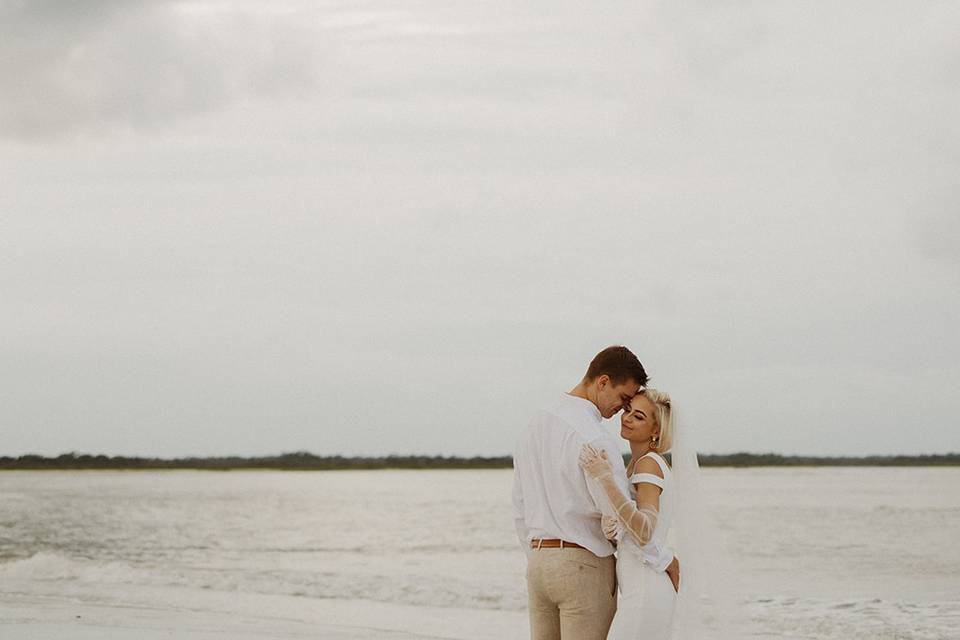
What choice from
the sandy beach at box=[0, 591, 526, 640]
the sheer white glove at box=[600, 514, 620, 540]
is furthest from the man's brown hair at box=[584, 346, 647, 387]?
the sandy beach at box=[0, 591, 526, 640]

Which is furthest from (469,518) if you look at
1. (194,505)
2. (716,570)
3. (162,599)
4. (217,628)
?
(716,570)

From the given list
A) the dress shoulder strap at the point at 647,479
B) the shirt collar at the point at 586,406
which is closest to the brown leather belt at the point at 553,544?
the dress shoulder strap at the point at 647,479

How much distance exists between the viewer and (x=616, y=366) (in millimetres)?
3809

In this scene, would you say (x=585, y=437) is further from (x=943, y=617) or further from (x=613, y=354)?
(x=943, y=617)

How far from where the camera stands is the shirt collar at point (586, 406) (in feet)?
12.6

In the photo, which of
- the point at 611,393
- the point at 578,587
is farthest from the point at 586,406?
the point at 578,587

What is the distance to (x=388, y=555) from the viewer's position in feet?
84.4

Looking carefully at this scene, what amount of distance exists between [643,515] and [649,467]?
258 mm

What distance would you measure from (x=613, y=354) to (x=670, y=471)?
58 cm

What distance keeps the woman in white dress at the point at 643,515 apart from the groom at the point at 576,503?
0.05 metres

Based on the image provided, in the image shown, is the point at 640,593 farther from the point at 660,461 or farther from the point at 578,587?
the point at 660,461

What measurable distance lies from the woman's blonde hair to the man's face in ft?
0.57

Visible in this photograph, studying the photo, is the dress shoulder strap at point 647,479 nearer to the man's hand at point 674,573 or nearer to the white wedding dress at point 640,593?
the white wedding dress at point 640,593

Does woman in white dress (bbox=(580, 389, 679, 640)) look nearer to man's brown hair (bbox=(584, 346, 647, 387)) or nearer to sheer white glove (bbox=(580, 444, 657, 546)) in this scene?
sheer white glove (bbox=(580, 444, 657, 546))
